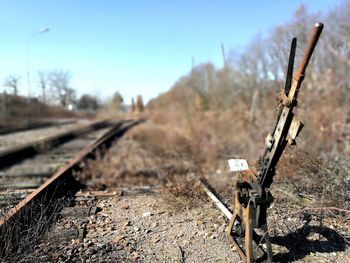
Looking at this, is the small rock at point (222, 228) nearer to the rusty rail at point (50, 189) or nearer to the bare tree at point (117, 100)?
the rusty rail at point (50, 189)

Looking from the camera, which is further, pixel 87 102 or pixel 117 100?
pixel 117 100

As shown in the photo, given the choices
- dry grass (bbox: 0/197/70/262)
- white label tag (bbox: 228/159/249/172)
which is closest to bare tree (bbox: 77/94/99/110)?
dry grass (bbox: 0/197/70/262)

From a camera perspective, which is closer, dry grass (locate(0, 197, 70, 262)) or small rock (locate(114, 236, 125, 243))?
dry grass (locate(0, 197, 70, 262))

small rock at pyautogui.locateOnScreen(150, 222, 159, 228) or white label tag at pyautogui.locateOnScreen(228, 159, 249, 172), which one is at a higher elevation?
white label tag at pyautogui.locateOnScreen(228, 159, 249, 172)

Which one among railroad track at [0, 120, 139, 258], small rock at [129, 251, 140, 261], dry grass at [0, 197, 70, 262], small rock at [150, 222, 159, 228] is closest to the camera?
dry grass at [0, 197, 70, 262]

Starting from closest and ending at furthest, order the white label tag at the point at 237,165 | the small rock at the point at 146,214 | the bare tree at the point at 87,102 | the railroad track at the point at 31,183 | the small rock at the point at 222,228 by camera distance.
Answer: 1. the white label tag at the point at 237,165
2. the railroad track at the point at 31,183
3. the small rock at the point at 222,228
4. the small rock at the point at 146,214
5. the bare tree at the point at 87,102

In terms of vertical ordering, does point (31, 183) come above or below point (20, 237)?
below

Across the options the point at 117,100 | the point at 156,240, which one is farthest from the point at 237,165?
the point at 117,100

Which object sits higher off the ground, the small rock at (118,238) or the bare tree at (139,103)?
the bare tree at (139,103)

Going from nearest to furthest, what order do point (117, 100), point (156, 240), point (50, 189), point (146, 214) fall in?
point (156, 240), point (146, 214), point (50, 189), point (117, 100)

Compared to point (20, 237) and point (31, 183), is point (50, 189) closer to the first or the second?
point (31, 183)

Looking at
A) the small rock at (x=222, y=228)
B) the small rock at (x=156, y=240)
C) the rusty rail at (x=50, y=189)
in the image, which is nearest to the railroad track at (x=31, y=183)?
the rusty rail at (x=50, y=189)

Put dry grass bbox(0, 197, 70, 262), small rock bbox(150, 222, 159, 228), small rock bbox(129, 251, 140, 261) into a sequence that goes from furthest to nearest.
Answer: small rock bbox(150, 222, 159, 228) → small rock bbox(129, 251, 140, 261) → dry grass bbox(0, 197, 70, 262)

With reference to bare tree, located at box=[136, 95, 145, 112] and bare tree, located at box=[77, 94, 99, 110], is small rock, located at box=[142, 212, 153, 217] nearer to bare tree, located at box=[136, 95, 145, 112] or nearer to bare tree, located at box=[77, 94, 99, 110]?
bare tree, located at box=[77, 94, 99, 110]
